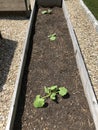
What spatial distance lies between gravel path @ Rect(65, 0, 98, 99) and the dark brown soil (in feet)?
1.32

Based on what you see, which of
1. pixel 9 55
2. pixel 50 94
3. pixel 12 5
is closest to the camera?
pixel 50 94

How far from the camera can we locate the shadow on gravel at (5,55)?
5.07 meters

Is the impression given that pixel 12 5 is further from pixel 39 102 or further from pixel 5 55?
pixel 39 102

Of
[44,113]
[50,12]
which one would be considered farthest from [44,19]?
[44,113]

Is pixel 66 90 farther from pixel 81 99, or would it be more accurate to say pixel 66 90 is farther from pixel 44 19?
pixel 44 19

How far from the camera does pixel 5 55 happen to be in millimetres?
5812

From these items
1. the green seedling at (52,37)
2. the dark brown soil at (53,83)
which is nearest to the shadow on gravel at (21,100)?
the dark brown soil at (53,83)

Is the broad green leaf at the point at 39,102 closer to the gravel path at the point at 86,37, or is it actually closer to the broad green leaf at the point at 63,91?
the broad green leaf at the point at 63,91

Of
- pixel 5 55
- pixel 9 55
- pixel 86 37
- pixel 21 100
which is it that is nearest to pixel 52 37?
pixel 86 37

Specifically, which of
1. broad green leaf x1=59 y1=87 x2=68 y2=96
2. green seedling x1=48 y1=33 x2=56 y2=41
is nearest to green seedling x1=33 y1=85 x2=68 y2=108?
broad green leaf x1=59 y1=87 x2=68 y2=96

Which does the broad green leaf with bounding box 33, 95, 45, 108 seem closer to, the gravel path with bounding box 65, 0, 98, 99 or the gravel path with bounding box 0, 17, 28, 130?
the gravel path with bounding box 0, 17, 28, 130

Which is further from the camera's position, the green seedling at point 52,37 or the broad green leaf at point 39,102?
the green seedling at point 52,37

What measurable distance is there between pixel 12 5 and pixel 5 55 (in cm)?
295

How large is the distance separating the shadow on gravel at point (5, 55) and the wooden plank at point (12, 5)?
1.95 metres
